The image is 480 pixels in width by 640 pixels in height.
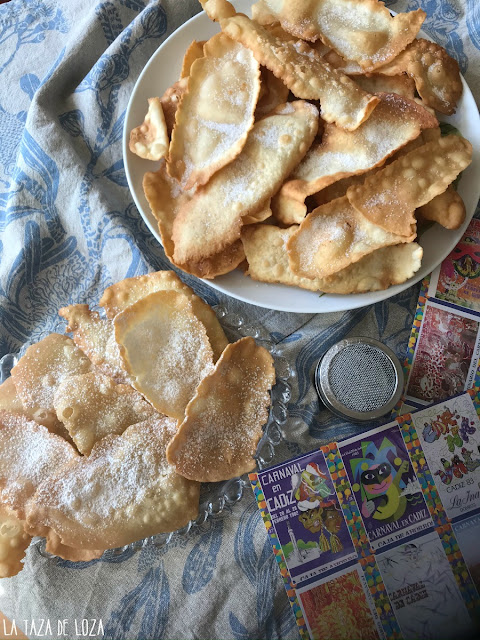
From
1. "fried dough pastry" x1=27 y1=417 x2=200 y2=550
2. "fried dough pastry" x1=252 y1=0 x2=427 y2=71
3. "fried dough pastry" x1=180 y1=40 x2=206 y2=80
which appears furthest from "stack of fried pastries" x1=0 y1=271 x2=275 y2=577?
"fried dough pastry" x1=252 y1=0 x2=427 y2=71

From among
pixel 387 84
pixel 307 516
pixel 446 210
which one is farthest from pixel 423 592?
pixel 387 84

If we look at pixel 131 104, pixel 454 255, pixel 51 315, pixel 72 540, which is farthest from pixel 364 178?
pixel 72 540

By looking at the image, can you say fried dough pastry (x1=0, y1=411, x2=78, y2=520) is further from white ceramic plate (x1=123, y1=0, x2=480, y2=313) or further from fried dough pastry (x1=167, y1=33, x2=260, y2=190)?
fried dough pastry (x1=167, y1=33, x2=260, y2=190)

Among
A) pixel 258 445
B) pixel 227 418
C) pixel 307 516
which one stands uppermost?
pixel 227 418

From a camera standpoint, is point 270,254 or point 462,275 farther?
point 462,275

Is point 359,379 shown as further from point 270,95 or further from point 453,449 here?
point 270,95

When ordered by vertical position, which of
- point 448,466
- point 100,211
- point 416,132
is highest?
point 100,211

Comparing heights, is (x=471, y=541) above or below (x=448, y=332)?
below

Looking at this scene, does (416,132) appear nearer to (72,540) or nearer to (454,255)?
(454,255)

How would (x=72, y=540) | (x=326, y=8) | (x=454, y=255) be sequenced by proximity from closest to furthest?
1. (x=72, y=540)
2. (x=326, y=8)
3. (x=454, y=255)
